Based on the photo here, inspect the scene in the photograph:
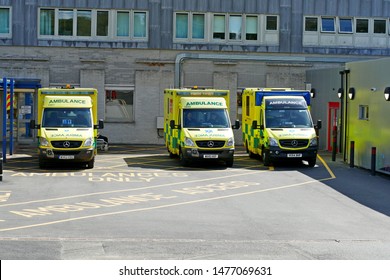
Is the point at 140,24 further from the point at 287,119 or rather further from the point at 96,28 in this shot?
the point at 287,119

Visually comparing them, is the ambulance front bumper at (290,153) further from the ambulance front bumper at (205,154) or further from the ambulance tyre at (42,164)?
the ambulance tyre at (42,164)

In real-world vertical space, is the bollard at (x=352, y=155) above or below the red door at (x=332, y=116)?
below

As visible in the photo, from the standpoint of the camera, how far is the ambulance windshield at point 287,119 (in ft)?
99.1

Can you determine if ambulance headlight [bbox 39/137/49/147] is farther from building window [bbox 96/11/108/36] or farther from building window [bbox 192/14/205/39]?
building window [bbox 192/14/205/39]

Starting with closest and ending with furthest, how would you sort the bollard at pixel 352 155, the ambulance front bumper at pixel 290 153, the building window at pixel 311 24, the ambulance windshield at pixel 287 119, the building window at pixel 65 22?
the ambulance front bumper at pixel 290 153, the bollard at pixel 352 155, the ambulance windshield at pixel 287 119, the building window at pixel 65 22, the building window at pixel 311 24

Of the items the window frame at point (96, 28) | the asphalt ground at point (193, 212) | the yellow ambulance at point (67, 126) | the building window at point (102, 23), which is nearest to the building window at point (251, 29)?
the window frame at point (96, 28)

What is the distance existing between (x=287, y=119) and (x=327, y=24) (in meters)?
12.8

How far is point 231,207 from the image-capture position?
19938 mm

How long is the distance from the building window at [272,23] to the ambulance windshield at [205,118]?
12.0 meters

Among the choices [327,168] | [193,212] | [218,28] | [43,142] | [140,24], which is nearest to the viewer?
[193,212]

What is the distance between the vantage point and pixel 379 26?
42031 millimetres

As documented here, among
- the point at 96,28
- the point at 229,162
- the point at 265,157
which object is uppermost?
the point at 96,28

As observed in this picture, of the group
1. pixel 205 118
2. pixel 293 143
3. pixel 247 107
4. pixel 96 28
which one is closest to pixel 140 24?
pixel 96 28

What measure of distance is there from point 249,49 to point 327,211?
22389 mm
